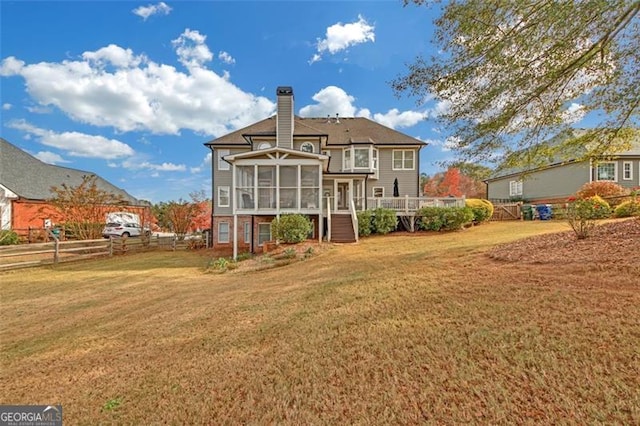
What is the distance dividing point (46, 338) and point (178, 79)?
14.2 metres

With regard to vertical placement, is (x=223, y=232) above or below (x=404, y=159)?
below

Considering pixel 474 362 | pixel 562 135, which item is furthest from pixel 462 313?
pixel 562 135

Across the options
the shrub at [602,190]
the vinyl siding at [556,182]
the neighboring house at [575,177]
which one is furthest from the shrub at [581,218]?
the vinyl siding at [556,182]

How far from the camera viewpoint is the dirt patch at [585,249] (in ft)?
17.9

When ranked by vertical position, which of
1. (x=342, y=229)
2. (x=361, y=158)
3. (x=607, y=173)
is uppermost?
(x=361, y=158)

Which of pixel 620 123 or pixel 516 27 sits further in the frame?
pixel 620 123

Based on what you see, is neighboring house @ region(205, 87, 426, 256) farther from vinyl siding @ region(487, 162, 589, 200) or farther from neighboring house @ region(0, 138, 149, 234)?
vinyl siding @ region(487, 162, 589, 200)

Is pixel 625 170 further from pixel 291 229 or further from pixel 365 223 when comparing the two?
pixel 291 229

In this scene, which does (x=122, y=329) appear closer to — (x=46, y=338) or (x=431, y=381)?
(x=46, y=338)

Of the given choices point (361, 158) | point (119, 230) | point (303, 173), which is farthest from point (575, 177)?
point (119, 230)

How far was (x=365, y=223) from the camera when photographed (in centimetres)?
1540

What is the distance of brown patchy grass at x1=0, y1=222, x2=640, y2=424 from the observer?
7.84ft

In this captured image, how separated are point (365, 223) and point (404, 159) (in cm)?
774

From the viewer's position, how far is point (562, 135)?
6.83m
